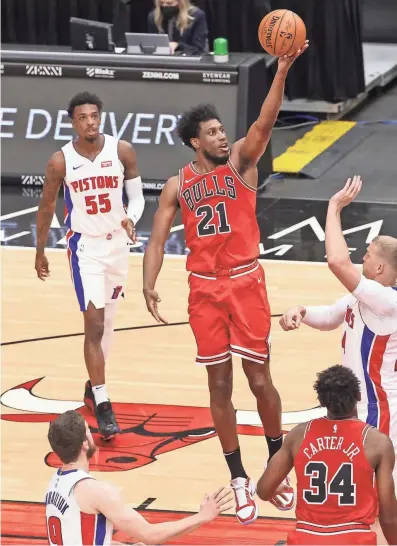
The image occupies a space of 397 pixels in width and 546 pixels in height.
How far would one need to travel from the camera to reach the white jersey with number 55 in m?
7.65

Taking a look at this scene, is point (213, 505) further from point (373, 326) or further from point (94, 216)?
point (94, 216)

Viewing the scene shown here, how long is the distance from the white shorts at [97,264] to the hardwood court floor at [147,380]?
88 centimetres

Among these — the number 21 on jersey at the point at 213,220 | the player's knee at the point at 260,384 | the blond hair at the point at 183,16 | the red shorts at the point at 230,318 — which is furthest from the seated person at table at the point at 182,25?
the player's knee at the point at 260,384

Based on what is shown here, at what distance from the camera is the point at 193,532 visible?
6332mm

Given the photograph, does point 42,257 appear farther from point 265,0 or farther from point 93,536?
point 265,0

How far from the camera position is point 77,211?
7.70 m

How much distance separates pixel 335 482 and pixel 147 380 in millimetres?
3856

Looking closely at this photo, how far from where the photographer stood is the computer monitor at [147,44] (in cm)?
1302

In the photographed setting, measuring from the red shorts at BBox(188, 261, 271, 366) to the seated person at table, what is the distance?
23.7 feet

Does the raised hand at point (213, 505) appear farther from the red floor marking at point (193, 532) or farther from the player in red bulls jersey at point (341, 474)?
the red floor marking at point (193, 532)

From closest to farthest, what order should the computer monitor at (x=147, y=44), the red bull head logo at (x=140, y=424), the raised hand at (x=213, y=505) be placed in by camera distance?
the raised hand at (x=213, y=505), the red bull head logo at (x=140, y=424), the computer monitor at (x=147, y=44)

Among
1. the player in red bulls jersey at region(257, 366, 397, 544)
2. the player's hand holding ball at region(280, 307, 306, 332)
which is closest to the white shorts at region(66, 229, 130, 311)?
the player's hand holding ball at region(280, 307, 306, 332)

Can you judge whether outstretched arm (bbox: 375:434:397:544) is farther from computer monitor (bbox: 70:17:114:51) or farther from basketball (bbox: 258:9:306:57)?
computer monitor (bbox: 70:17:114:51)

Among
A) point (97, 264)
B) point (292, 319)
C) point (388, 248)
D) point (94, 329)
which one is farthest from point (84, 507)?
point (97, 264)
